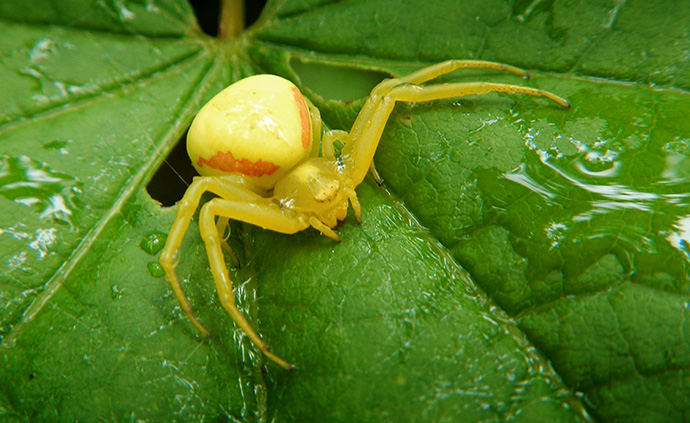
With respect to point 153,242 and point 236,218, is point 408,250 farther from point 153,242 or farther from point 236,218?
point 153,242

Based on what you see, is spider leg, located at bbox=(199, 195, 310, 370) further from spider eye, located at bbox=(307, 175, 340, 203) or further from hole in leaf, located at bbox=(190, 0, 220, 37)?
hole in leaf, located at bbox=(190, 0, 220, 37)

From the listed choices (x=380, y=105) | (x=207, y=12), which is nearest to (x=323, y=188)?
(x=380, y=105)

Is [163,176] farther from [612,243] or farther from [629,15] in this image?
[629,15]

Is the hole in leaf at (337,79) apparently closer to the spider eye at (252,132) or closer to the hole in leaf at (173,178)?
the spider eye at (252,132)

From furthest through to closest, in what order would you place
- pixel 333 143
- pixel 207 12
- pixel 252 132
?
pixel 207 12, pixel 333 143, pixel 252 132

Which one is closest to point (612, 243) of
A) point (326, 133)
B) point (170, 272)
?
point (326, 133)
